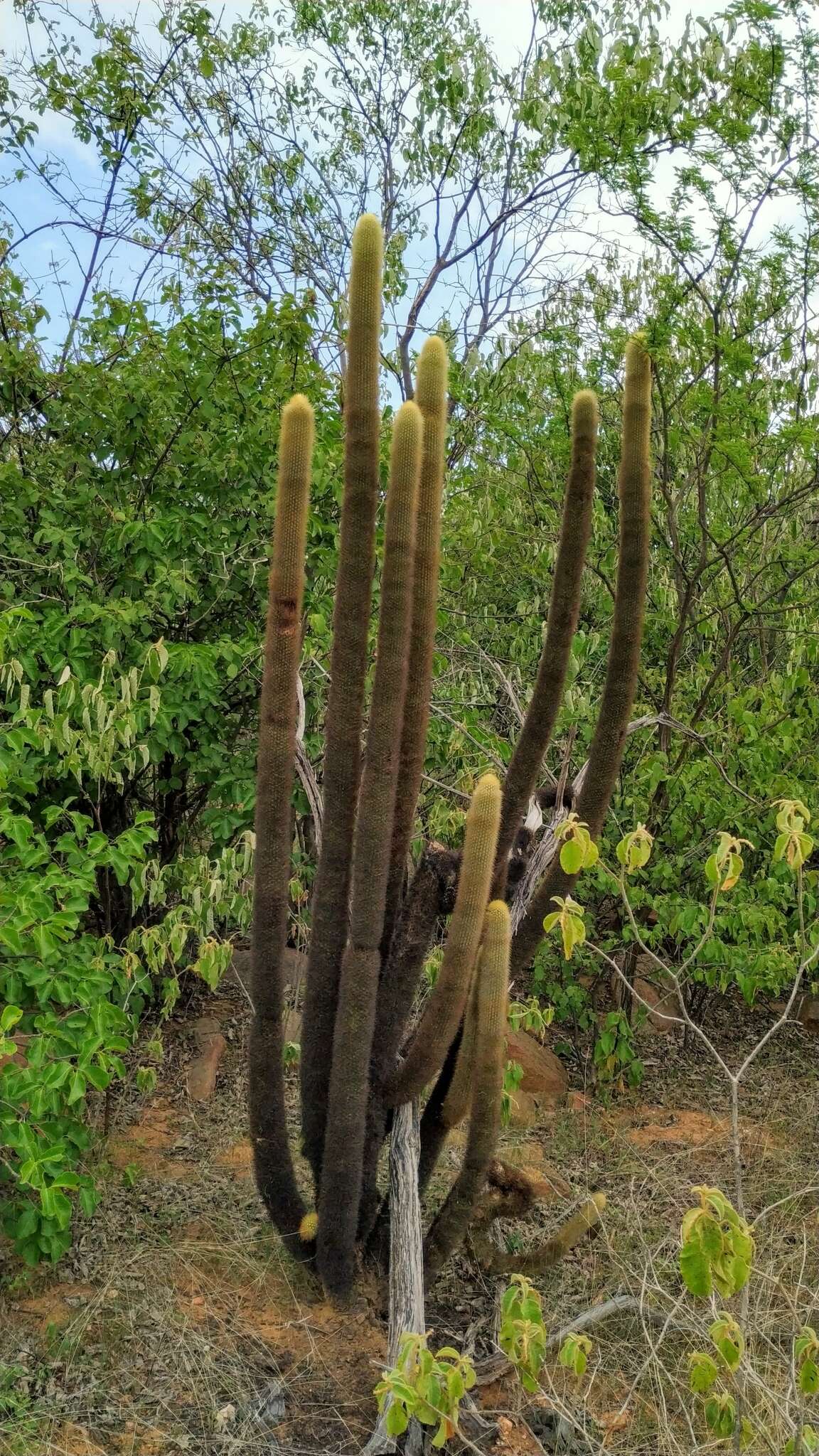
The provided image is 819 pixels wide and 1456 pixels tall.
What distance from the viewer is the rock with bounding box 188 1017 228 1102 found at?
5789 millimetres

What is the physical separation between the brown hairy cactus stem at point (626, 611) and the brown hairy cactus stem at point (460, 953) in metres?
0.50

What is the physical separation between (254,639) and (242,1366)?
9.58 feet

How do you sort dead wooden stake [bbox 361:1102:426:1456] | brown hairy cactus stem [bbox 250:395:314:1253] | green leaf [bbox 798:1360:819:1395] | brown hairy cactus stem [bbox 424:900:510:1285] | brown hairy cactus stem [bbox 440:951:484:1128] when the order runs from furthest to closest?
1. brown hairy cactus stem [bbox 440:951:484:1128]
2. brown hairy cactus stem [bbox 250:395:314:1253]
3. brown hairy cactus stem [bbox 424:900:510:1285]
4. dead wooden stake [bbox 361:1102:426:1456]
5. green leaf [bbox 798:1360:819:1395]

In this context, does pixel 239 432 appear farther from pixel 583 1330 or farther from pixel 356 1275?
pixel 583 1330

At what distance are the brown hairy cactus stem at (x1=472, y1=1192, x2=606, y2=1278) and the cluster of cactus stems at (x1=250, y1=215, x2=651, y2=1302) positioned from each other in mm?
17

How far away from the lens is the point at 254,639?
544cm

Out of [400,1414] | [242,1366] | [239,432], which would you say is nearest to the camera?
[400,1414]

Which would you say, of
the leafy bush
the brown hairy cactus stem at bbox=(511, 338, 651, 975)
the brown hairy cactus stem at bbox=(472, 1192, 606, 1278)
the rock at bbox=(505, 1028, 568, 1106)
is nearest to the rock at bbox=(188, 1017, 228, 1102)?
the leafy bush

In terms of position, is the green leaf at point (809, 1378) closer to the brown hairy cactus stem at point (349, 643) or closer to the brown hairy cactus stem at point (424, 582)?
the brown hairy cactus stem at point (349, 643)

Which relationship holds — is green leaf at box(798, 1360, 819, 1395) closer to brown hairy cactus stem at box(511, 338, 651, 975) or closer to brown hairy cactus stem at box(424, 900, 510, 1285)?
brown hairy cactus stem at box(424, 900, 510, 1285)

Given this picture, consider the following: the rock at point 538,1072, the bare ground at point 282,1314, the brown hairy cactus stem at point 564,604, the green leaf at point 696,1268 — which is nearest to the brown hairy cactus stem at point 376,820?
the brown hairy cactus stem at point 564,604

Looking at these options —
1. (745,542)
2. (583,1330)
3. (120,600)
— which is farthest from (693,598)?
(583,1330)

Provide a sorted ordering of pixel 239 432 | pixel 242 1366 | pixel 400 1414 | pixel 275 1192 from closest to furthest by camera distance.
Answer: pixel 400 1414 < pixel 242 1366 < pixel 275 1192 < pixel 239 432

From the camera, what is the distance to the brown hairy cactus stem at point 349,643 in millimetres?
3580
